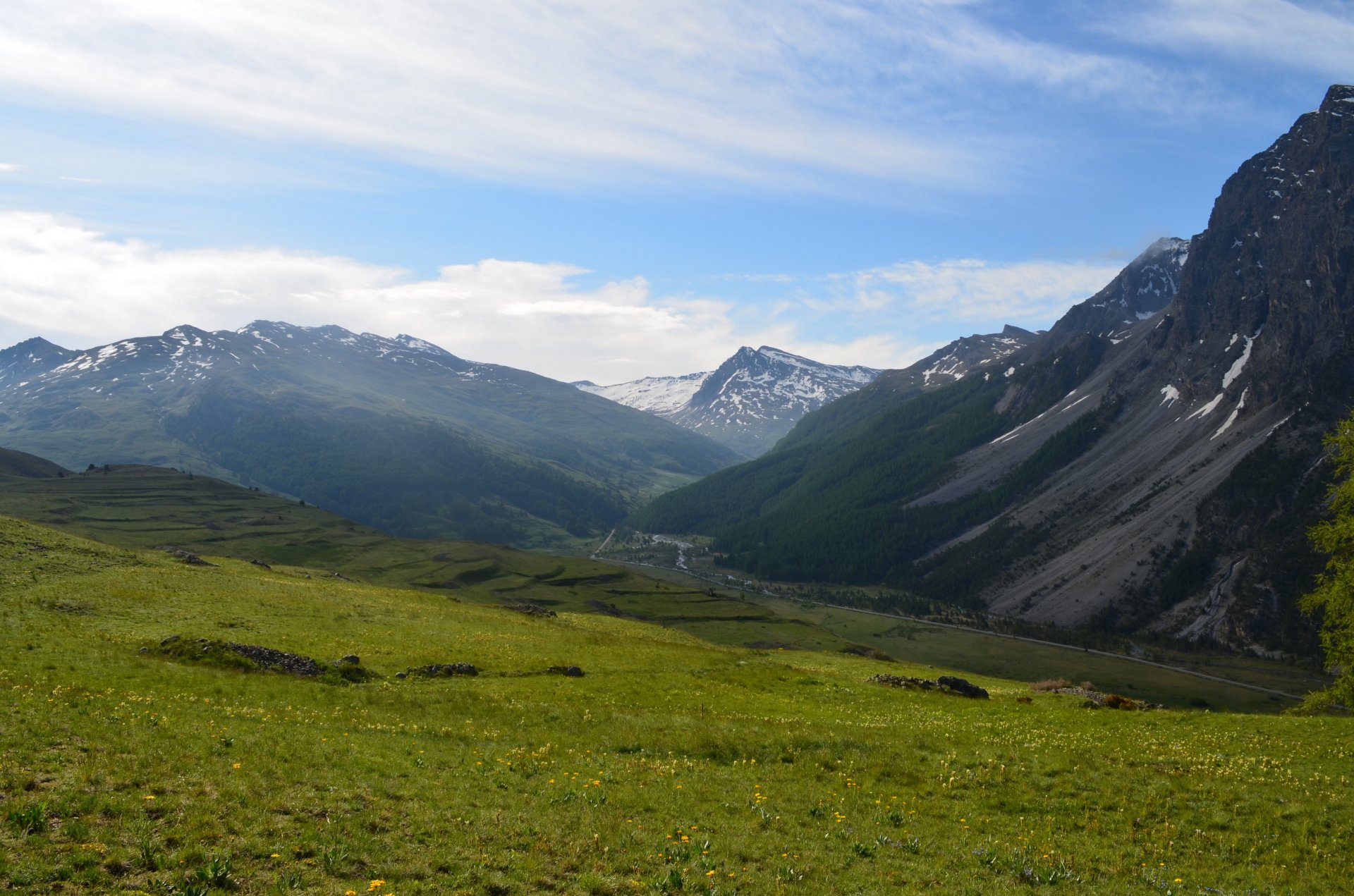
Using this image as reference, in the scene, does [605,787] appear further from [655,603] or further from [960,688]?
[655,603]

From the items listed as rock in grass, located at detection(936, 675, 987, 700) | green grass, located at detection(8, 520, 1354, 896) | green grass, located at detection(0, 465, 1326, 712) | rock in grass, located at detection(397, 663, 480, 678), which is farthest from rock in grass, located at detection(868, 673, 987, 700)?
green grass, located at detection(0, 465, 1326, 712)

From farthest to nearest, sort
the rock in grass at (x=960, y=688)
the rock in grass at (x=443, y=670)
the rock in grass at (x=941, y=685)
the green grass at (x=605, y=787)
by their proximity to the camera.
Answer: the rock in grass at (x=941, y=685)
the rock in grass at (x=960, y=688)
the rock in grass at (x=443, y=670)
the green grass at (x=605, y=787)

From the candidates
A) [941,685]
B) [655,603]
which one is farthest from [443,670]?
[655,603]

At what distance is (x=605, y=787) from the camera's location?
24.3 m

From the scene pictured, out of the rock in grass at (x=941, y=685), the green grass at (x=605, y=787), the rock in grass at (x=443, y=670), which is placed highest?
the green grass at (x=605, y=787)

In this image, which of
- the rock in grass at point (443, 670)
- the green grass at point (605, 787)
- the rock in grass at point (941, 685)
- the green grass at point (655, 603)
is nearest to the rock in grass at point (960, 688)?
the rock in grass at point (941, 685)

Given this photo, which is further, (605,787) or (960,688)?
(960,688)

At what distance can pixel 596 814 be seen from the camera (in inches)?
836

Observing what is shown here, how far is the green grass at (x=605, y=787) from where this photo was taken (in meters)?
16.7

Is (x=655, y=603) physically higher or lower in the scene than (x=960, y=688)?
lower

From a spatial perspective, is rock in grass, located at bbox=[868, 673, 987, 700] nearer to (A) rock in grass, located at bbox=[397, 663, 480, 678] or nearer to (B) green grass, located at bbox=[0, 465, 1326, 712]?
(A) rock in grass, located at bbox=[397, 663, 480, 678]

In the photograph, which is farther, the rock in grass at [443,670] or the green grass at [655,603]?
the green grass at [655,603]

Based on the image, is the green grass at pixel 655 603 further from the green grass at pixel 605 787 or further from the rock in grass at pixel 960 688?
the green grass at pixel 605 787

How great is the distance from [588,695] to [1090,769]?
25.4 meters
